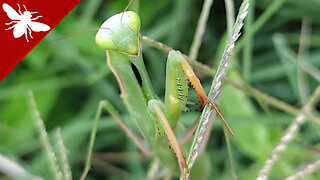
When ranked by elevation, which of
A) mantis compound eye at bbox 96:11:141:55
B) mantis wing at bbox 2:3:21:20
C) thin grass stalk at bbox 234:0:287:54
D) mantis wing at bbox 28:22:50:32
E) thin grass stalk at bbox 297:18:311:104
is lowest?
thin grass stalk at bbox 297:18:311:104

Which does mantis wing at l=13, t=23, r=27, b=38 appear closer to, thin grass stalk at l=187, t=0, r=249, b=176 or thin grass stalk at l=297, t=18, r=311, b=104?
thin grass stalk at l=187, t=0, r=249, b=176

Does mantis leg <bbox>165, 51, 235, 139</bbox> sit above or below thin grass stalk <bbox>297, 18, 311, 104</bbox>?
above

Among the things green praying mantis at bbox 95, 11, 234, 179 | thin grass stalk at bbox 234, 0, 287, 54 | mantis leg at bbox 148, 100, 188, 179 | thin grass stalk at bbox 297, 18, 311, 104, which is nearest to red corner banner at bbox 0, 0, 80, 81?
green praying mantis at bbox 95, 11, 234, 179

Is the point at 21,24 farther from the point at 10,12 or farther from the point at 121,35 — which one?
the point at 121,35

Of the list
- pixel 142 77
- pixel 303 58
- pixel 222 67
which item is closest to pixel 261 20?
pixel 303 58

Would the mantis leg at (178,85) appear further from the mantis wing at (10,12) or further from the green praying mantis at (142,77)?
the mantis wing at (10,12)

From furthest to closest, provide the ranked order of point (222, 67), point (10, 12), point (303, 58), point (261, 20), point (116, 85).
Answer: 1. point (116, 85)
2. point (303, 58)
3. point (261, 20)
4. point (10, 12)
5. point (222, 67)

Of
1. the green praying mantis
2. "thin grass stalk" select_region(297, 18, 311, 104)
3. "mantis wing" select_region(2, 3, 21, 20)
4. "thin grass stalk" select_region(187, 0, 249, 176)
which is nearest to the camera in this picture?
"thin grass stalk" select_region(187, 0, 249, 176)

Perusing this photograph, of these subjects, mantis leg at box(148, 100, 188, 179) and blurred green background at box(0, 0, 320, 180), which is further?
blurred green background at box(0, 0, 320, 180)
